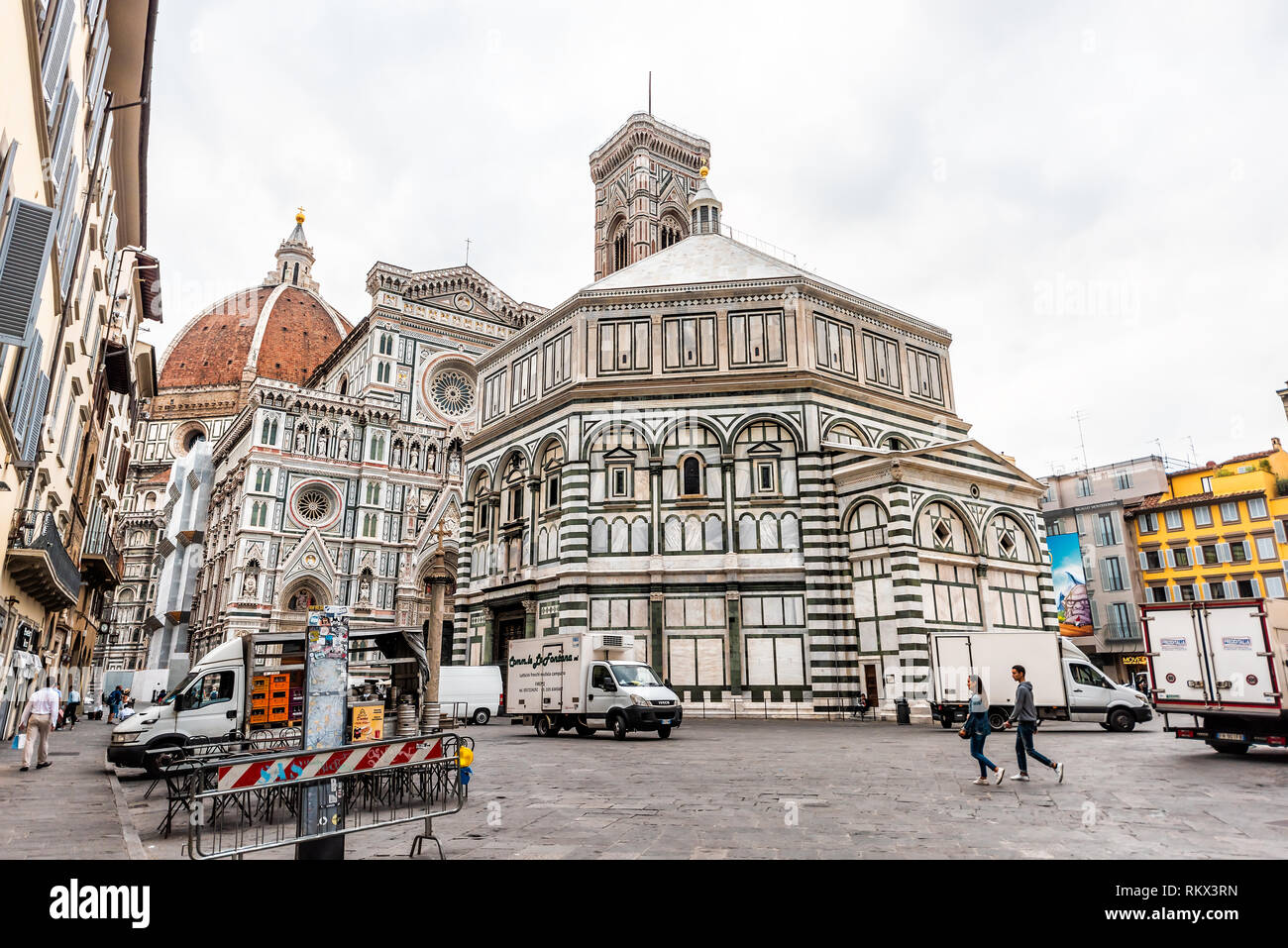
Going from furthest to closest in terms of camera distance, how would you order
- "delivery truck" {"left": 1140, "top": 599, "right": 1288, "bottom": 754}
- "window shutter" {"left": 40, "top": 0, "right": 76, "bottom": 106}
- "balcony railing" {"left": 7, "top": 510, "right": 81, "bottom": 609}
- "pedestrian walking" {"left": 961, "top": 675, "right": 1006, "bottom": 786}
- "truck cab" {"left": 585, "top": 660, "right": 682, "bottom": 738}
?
1. "truck cab" {"left": 585, "top": 660, "right": 682, "bottom": 738}
2. "balcony railing" {"left": 7, "top": 510, "right": 81, "bottom": 609}
3. "delivery truck" {"left": 1140, "top": 599, "right": 1288, "bottom": 754}
4. "pedestrian walking" {"left": 961, "top": 675, "right": 1006, "bottom": 786}
5. "window shutter" {"left": 40, "top": 0, "right": 76, "bottom": 106}

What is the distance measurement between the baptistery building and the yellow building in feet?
66.0

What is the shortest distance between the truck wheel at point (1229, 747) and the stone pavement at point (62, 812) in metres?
16.2

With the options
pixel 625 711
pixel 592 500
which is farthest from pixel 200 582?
pixel 625 711

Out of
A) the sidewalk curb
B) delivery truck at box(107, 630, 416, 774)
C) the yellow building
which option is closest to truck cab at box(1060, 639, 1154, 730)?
delivery truck at box(107, 630, 416, 774)

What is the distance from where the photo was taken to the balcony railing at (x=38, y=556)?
15.7 m

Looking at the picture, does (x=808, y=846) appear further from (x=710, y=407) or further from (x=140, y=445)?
(x=140, y=445)

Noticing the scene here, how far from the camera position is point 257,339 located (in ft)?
290

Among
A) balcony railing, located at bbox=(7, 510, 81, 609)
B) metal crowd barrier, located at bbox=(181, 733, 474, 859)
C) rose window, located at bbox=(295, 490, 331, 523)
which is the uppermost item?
rose window, located at bbox=(295, 490, 331, 523)

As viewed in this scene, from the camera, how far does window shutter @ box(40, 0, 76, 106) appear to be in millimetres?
9984

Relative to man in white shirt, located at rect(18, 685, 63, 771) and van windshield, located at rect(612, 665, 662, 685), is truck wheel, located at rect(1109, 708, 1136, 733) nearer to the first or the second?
van windshield, located at rect(612, 665, 662, 685)

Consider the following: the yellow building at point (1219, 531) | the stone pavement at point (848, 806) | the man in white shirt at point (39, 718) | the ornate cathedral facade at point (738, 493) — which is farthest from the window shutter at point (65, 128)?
the yellow building at point (1219, 531)

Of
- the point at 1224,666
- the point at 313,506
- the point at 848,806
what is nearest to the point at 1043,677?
the point at 1224,666

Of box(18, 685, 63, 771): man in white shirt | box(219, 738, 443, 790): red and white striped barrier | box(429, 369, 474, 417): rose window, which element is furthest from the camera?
box(429, 369, 474, 417): rose window
